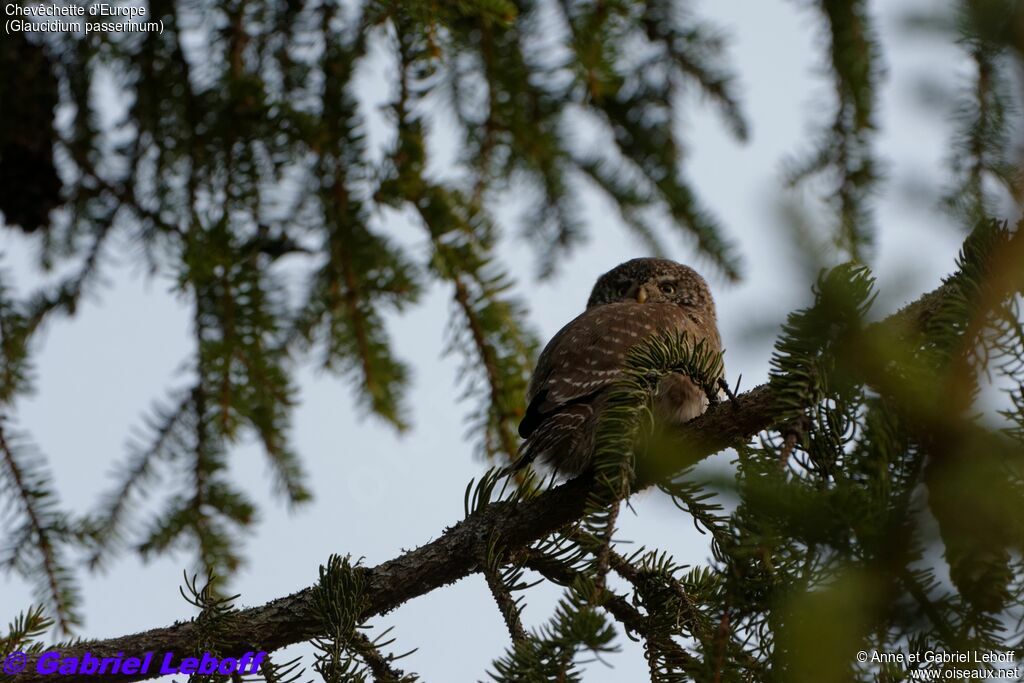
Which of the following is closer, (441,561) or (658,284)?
(441,561)

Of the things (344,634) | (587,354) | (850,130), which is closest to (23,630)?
(344,634)

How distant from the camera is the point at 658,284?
4801 millimetres

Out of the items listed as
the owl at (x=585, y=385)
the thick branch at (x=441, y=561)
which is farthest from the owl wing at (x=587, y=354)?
the thick branch at (x=441, y=561)

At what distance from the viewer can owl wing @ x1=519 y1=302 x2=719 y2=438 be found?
10.2ft

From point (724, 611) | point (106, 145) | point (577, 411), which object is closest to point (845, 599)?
point (724, 611)

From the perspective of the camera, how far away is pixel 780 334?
62.3 inches

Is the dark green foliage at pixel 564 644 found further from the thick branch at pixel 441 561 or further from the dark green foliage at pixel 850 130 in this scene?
the dark green foliage at pixel 850 130

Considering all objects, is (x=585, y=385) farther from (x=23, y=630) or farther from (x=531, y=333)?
(x=23, y=630)

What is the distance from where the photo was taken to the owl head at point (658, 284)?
4750 mm

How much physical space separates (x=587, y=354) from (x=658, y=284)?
160 centimetres

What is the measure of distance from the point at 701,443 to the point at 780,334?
858mm

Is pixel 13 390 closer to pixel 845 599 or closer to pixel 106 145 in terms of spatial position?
pixel 106 145

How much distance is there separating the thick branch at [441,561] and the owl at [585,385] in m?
0.19

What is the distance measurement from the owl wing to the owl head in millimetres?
865
